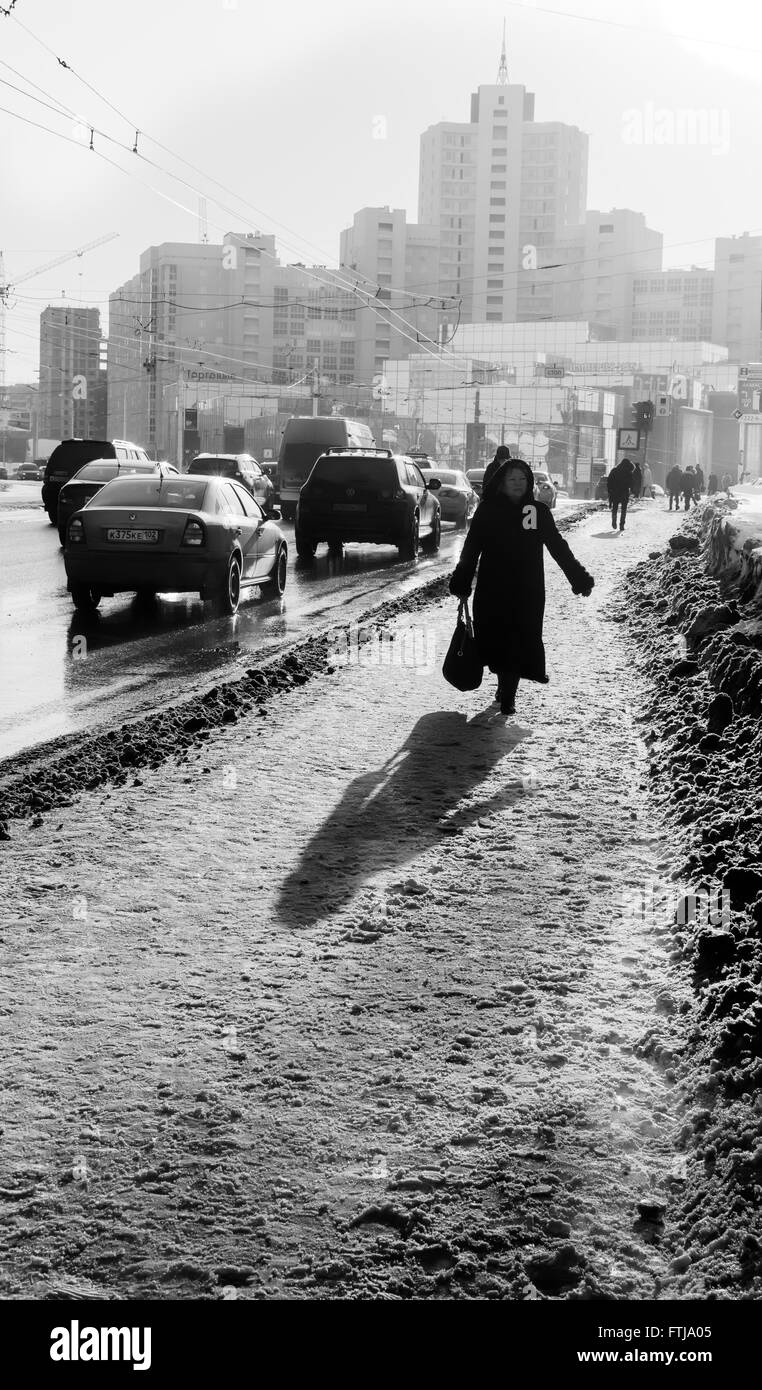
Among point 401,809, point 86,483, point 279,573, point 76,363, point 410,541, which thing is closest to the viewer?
point 401,809

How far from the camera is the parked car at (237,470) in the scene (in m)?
34.9

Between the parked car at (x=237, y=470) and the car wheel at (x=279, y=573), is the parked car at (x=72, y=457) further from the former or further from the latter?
the car wheel at (x=279, y=573)

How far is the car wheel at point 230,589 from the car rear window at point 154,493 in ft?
2.08

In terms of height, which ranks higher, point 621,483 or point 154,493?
point 621,483

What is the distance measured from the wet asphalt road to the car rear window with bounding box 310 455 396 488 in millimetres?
1414

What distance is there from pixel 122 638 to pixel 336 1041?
372 inches

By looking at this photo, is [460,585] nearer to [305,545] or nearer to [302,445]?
[305,545]

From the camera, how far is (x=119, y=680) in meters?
11.0

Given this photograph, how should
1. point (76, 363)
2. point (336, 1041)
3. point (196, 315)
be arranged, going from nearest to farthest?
point (336, 1041) → point (76, 363) → point (196, 315)

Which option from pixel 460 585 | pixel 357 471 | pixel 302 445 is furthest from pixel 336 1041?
pixel 302 445

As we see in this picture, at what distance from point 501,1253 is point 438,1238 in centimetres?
13

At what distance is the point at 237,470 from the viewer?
36250 mm

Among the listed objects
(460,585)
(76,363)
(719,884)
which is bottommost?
(719,884)

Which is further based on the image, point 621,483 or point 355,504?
point 621,483
